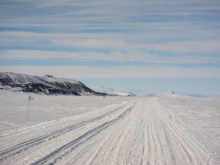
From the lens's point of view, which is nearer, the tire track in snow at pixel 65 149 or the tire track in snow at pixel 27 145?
the tire track in snow at pixel 65 149

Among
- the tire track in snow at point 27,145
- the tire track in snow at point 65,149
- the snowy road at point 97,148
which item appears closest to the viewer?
the tire track in snow at point 65,149

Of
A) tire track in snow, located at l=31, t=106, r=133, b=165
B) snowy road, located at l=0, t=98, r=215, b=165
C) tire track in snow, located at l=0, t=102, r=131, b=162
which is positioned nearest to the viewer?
tire track in snow, located at l=31, t=106, r=133, b=165

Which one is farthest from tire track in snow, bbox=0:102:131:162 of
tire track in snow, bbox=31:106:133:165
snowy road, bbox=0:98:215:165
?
tire track in snow, bbox=31:106:133:165

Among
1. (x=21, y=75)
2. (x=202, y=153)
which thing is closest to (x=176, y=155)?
(x=202, y=153)

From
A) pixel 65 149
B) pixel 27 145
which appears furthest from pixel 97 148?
pixel 27 145

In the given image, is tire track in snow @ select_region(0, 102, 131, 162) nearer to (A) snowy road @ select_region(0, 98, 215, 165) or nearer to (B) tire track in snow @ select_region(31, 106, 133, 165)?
(A) snowy road @ select_region(0, 98, 215, 165)

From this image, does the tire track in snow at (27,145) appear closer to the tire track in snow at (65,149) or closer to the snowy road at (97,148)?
the snowy road at (97,148)

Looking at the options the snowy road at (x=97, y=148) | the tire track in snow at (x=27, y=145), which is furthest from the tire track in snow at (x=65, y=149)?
the tire track in snow at (x=27, y=145)

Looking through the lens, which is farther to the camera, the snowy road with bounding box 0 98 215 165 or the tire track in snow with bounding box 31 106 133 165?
the snowy road with bounding box 0 98 215 165

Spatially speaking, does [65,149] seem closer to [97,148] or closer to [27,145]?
[97,148]

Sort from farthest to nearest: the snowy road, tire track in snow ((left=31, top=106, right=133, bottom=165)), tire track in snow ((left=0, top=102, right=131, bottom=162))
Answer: tire track in snow ((left=0, top=102, right=131, bottom=162)) < the snowy road < tire track in snow ((left=31, top=106, right=133, bottom=165))

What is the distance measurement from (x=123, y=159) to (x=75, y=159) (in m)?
1.56

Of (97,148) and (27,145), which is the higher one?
(27,145)

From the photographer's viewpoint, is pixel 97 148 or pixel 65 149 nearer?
pixel 65 149
